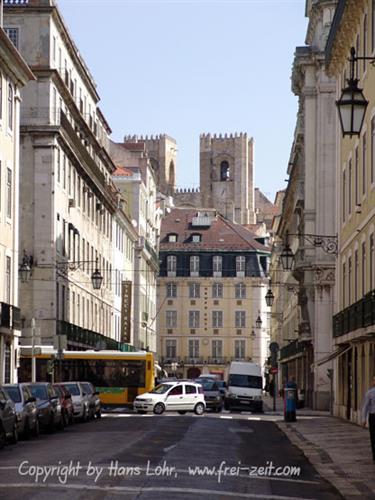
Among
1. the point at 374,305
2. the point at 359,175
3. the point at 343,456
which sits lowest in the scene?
the point at 343,456

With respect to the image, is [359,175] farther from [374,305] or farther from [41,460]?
[41,460]

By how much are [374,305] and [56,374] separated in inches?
1038

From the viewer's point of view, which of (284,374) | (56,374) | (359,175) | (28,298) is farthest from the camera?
(284,374)

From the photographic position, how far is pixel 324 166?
64125 millimetres

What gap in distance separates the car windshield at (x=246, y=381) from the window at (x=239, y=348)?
77395mm

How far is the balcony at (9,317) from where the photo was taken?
5121cm

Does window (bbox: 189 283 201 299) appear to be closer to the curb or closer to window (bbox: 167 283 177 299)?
window (bbox: 167 283 177 299)

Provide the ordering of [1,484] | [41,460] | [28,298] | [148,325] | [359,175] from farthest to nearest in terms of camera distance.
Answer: [148,325]
[28,298]
[359,175]
[41,460]
[1,484]

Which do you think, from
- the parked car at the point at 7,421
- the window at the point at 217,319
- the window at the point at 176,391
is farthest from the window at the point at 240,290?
the parked car at the point at 7,421

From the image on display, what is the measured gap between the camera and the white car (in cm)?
5638

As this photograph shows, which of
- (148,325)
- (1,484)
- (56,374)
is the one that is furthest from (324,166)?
(148,325)

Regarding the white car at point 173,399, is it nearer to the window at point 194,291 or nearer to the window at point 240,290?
the window at point 194,291

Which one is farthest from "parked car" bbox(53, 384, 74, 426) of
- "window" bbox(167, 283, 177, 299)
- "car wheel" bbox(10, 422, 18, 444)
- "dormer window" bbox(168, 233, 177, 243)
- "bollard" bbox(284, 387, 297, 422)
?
"dormer window" bbox(168, 233, 177, 243)

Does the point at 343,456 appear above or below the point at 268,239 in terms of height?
below
